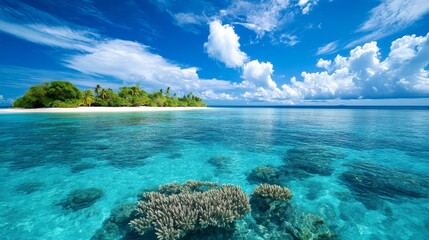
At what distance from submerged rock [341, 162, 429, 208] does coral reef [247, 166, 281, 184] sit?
107 inches

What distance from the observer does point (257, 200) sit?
241 inches

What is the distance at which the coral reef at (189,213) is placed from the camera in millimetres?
4371

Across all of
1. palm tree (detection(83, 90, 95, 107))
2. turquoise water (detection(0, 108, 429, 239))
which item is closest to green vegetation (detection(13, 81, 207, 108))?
palm tree (detection(83, 90, 95, 107))

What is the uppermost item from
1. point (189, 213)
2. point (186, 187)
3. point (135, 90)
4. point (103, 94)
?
point (135, 90)

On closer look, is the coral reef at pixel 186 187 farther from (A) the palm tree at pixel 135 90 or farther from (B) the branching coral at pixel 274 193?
(A) the palm tree at pixel 135 90

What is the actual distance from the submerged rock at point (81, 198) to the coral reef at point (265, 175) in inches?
234

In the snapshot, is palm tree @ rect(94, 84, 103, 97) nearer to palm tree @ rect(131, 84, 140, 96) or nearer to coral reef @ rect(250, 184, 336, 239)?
palm tree @ rect(131, 84, 140, 96)

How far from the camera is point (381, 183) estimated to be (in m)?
7.51

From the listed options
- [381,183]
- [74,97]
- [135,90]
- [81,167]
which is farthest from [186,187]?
[135,90]

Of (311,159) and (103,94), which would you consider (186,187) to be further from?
(103,94)

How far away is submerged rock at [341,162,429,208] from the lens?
6570mm

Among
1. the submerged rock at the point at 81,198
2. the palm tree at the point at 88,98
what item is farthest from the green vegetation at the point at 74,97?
the submerged rock at the point at 81,198

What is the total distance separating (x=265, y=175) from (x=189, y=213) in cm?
480

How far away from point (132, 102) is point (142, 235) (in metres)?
87.9
